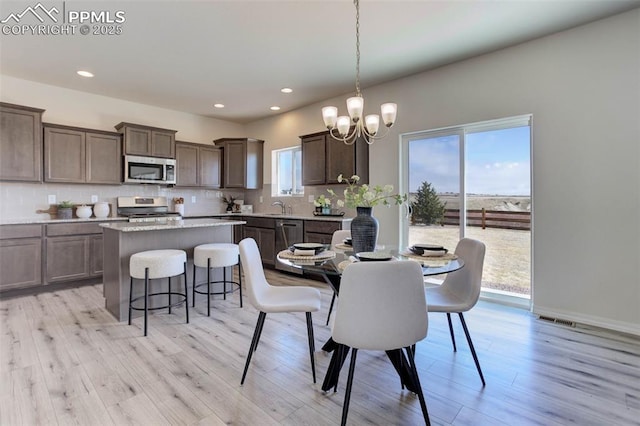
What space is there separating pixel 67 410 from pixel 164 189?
4276 mm

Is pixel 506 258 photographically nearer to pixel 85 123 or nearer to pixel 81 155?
pixel 81 155

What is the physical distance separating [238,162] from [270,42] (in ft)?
9.88

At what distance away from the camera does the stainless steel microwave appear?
4664 mm

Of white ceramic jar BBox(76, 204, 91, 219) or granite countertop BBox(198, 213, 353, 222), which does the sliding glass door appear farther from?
white ceramic jar BBox(76, 204, 91, 219)

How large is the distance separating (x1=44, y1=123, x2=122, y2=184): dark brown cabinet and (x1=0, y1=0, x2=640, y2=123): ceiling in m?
0.70

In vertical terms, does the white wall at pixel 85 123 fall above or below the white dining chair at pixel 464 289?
above

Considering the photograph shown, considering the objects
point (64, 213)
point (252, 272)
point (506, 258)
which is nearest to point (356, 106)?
point (252, 272)

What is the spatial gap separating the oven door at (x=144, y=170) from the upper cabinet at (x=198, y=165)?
1.21ft

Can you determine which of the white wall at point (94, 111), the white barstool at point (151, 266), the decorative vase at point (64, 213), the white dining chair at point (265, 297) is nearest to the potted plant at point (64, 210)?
the decorative vase at point (64, 213)

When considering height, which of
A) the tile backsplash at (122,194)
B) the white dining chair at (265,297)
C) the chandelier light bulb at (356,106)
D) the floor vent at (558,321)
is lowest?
the floor vent at (558,321)

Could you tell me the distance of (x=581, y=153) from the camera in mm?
2832

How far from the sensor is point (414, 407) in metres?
1.73

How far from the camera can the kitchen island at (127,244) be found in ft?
9.61

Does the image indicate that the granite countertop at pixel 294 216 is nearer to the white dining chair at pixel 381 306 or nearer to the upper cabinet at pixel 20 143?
the upper cabinet at pixel 20 143
